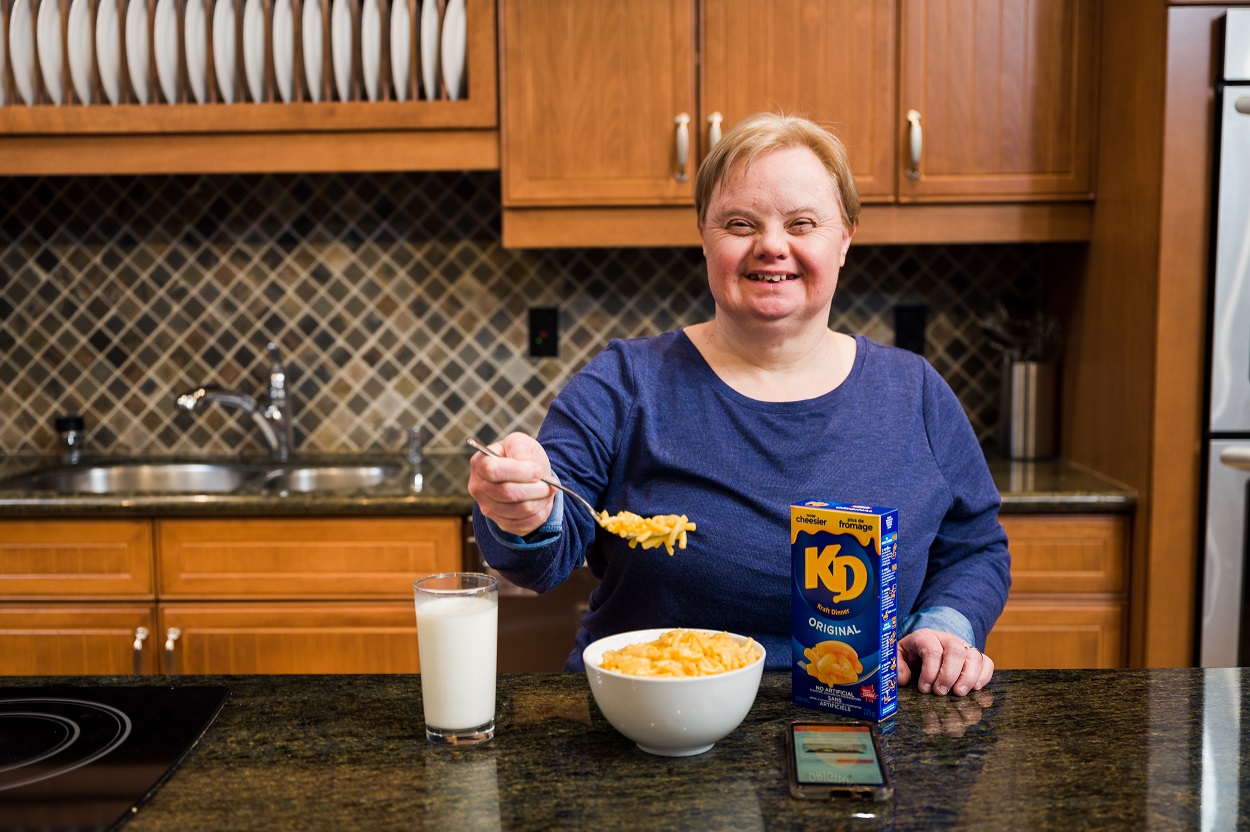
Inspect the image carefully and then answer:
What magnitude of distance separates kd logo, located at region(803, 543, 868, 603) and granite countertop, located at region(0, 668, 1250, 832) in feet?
0.44

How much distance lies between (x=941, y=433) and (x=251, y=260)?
6.84 feet

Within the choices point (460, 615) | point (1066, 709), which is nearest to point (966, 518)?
point (1066, 709)

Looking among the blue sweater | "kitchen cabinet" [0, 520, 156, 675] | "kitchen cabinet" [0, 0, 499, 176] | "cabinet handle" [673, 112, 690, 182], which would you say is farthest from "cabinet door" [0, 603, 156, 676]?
"cabinet handle" [673, 112, 690, 182]

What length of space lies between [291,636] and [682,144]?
140 centimetres

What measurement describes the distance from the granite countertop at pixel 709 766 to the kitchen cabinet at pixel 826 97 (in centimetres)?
161

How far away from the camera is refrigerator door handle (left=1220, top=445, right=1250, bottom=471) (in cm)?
230

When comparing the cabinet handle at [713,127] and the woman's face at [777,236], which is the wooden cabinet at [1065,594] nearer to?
the cabinet handle at [713,127]

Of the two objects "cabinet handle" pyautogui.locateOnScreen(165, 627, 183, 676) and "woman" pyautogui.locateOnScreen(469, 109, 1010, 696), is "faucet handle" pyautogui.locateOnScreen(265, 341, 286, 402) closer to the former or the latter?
"cabinet handle" pyautogui.locateOnScreen(165, 627, 183, 676)

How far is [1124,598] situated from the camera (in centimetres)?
246

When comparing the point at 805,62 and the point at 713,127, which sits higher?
the point at 805,62

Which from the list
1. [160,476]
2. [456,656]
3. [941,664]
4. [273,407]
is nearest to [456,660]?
[456,656]

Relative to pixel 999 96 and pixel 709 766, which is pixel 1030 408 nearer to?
pixel 999 96

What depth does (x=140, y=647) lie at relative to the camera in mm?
2438

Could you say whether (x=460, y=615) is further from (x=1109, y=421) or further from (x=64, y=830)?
(x=1109, y=421)
